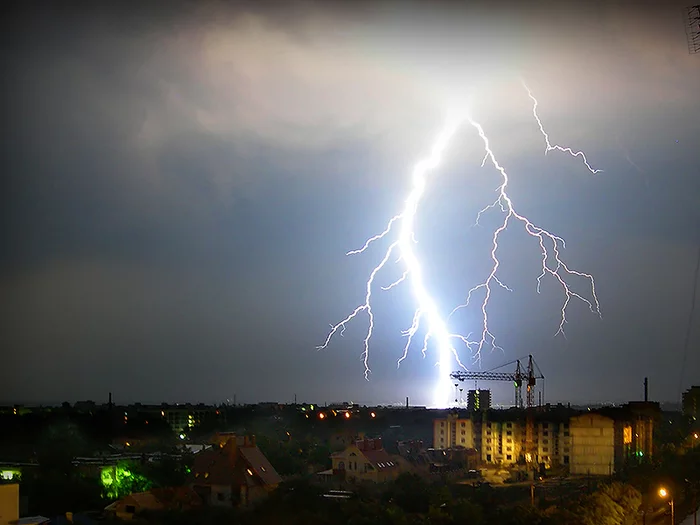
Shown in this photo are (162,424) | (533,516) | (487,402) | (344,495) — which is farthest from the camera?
(487,402)

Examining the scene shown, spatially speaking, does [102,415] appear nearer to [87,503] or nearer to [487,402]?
[487,402]

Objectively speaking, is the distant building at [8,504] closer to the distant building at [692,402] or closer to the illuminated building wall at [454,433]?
the illuminated building wall at [454,433]

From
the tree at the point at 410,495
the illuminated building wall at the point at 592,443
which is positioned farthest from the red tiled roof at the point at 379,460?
the illuminated building wall at the point at 592,443

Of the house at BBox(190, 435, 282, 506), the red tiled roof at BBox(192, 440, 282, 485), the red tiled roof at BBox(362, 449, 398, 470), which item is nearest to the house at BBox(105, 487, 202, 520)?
the house at BBox(190, 435, 282, 506)

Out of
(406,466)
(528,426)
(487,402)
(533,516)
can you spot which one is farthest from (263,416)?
(533,516)

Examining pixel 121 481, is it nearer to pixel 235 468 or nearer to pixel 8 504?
pixel 235 468

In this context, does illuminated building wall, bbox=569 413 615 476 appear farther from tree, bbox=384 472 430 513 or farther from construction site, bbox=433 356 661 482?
tree, bbox=384 472 430 513
